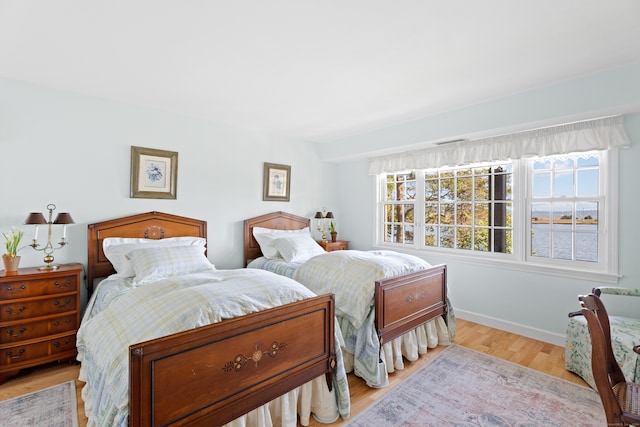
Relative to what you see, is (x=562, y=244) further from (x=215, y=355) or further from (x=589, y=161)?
(x=215, y=355)

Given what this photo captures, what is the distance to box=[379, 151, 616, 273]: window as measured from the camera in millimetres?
3039

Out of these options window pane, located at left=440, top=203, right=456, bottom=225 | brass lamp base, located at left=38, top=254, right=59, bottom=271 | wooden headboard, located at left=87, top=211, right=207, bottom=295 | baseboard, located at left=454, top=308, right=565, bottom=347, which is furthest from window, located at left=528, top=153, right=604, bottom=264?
brass lamp base, located at left=38, top=254, right=59, bottom=271

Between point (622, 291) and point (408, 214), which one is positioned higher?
point (408, 214)

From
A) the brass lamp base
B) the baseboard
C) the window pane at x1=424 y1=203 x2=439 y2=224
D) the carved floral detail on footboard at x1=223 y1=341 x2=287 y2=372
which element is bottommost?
the baseboard

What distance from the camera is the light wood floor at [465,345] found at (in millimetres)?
2297

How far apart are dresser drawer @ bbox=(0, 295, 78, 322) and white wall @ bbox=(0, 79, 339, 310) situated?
499mm

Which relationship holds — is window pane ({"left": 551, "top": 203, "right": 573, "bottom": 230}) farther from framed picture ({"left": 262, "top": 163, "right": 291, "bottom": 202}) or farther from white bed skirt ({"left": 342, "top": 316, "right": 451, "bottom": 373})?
framed picture ({"left": 262, "top": 163, "right": 291, "bottom": 202})

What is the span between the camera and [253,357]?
5.52 ft

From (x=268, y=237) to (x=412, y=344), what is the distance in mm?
2104

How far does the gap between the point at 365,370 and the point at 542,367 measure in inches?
61.8

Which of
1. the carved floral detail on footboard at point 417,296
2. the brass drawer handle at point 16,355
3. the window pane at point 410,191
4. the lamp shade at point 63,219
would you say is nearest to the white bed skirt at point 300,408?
the carved floral detail on footboard at point 417,296

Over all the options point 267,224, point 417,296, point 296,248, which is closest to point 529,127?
point 417,296

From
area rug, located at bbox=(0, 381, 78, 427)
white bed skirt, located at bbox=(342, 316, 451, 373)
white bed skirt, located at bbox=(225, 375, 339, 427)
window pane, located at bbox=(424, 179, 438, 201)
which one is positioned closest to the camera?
white bed skirt, located at bbox=(225, 375, 339, 427)

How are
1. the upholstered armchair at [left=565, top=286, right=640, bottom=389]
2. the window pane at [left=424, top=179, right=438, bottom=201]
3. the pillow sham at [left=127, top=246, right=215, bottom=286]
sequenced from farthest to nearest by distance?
the window pane at [left=424, top=179, right=438, bottom=201] < the pillow sham at [left=127, top=246, right=215, bottom=286] < the upholstered armchair at [left=565, top=286, right=640, bottom=389]
